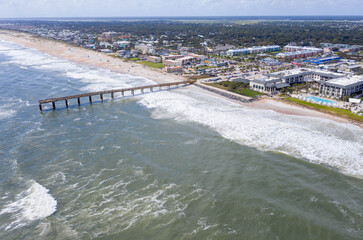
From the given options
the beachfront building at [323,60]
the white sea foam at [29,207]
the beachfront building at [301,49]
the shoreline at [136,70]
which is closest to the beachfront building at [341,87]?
the shoreline at [136,70]

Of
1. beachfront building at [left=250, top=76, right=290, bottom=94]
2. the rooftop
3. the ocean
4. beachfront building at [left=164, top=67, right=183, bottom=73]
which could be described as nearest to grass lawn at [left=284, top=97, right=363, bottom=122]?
the ocean

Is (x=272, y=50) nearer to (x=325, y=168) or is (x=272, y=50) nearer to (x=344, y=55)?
(x=344, y=55)

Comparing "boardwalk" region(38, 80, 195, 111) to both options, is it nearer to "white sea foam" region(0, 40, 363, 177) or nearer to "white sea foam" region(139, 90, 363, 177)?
"white sea foam" region(0, 40, 363, 177)

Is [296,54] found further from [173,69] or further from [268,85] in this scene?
[268,85]

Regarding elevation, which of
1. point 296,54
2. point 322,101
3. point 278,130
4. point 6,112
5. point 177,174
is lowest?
point 177,174

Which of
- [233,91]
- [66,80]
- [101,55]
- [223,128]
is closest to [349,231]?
[223,128]

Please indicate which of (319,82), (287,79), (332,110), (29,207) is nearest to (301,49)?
(287,79)

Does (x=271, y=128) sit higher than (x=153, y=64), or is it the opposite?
(x=153, y=64)
